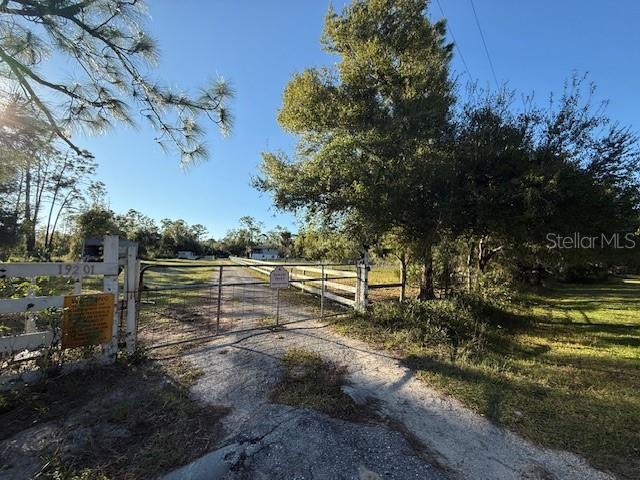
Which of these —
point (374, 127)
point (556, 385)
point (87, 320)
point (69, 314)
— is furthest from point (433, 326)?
point (69, 314)

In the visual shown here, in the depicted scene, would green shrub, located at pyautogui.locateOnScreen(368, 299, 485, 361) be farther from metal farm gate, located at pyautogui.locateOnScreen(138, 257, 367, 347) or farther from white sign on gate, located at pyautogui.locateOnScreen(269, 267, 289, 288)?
white sign on gate, located at pyautogui.locateOnScreen(269, 267, 289, 288)

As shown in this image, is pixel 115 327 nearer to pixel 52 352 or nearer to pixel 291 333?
pixel 52 352

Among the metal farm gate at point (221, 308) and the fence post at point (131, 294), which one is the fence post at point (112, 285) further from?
the metal farm gate at point (221, 308)

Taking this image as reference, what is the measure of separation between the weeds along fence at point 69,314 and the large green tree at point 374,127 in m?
5.37

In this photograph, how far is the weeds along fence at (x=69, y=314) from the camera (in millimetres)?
3693

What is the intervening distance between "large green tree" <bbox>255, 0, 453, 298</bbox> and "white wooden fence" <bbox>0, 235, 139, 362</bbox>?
5.31 metres

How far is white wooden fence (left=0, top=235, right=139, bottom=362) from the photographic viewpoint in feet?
11.8

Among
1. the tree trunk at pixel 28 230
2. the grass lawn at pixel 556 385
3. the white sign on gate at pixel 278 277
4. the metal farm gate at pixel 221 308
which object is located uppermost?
the tree trunk at pixel 28 230

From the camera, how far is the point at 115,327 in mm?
4379

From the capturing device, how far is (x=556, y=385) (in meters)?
4.70

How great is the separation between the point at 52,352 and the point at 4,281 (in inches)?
40.8

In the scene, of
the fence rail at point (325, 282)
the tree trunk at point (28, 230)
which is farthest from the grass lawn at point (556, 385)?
the tree trunk at point (28, 230)

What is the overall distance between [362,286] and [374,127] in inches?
159

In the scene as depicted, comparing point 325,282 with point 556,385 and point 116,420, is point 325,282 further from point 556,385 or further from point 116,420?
point 116,420
